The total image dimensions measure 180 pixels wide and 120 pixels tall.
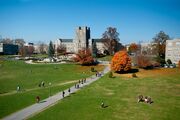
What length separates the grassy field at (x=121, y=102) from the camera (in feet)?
106

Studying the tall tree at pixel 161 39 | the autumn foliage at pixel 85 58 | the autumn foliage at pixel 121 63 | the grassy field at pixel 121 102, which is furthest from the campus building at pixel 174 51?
the grassy field at pixel 121 102

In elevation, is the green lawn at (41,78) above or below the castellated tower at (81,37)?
below

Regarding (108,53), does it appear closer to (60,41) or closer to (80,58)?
(80,58)

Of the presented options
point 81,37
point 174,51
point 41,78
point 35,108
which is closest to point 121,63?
point 41,78

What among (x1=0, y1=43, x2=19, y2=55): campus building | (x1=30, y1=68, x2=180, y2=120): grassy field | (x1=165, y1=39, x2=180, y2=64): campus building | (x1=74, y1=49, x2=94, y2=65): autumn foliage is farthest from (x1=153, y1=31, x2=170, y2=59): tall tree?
(x1=0, y1=43, x2=19, y2=55): campus building

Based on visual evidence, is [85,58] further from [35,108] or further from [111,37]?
[35,108]

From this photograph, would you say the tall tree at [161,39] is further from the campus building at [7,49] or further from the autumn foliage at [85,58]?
the campus building at [7,49]

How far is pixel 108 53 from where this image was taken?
4882 inches

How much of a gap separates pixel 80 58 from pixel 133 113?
178 feet

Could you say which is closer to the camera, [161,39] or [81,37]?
[161,39]

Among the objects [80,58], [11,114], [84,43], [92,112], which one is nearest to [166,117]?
[92,112]

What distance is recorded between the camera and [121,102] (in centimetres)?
3950

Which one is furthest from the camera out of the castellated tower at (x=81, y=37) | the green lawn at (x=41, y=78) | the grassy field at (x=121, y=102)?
the castellated tower at (x=81, y=37)

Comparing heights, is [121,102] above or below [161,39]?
below
